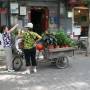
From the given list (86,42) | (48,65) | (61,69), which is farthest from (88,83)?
(86,42)

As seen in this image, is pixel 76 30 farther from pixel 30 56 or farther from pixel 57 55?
pixel 30 56

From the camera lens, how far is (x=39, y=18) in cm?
2000

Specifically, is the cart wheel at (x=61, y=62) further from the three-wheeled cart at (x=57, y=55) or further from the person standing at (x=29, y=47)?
the person standing at (x=29, y=47)

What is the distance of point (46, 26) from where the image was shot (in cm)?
1964

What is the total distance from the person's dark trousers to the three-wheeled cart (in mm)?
682

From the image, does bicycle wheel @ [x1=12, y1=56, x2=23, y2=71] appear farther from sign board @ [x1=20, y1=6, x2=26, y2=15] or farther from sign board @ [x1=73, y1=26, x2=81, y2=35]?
sign board @ [x1=73, y1=26, x2=81, y2=35]

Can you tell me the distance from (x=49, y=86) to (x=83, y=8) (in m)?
9.74

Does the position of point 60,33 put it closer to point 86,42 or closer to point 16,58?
point 16,58

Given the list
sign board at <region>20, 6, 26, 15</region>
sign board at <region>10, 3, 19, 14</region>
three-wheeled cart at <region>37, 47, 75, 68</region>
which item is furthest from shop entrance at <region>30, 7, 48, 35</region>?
three-wheeled cart at <region>37, 47, 75, 68</region>

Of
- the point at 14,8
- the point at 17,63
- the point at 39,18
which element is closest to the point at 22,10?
the point at 14,8

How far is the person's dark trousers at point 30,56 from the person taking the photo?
12.8 m

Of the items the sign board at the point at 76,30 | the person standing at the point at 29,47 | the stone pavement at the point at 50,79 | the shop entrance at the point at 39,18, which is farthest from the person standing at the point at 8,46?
the sign board at the point at 76,30

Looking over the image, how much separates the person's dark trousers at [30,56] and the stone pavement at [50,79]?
0.41m

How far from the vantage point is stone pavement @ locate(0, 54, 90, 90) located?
1065cm
